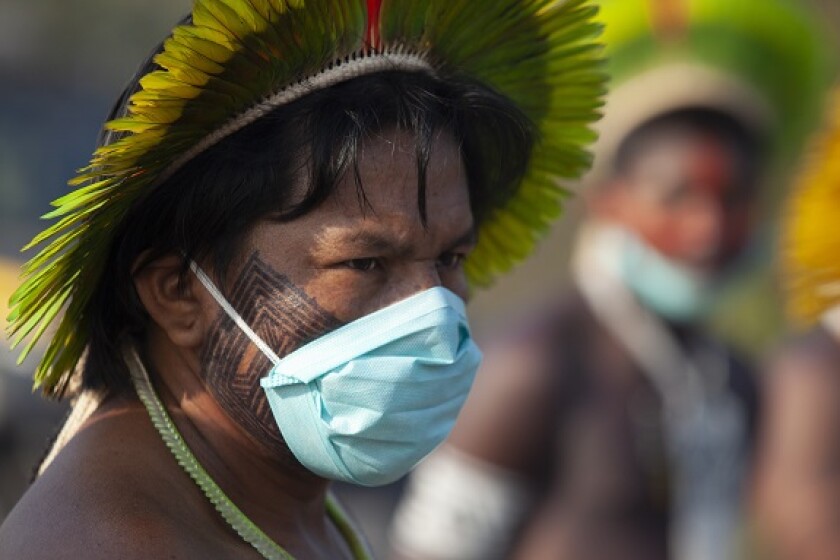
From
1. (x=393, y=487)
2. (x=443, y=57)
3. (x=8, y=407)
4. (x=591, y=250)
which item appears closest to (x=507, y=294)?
(x=393, y=487)

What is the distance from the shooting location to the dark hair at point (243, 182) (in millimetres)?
2650

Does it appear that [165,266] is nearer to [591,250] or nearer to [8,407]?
[591,250]

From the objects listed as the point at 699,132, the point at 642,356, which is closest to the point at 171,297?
the point at 642,356

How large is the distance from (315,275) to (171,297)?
10.3 inches

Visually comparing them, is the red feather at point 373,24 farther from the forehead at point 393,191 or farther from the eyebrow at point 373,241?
the eyebrow at point 373,241

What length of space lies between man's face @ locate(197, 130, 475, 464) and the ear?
51 mm

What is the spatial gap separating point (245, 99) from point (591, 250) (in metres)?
3.06

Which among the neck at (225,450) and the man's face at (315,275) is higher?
the man's face at (315,275)

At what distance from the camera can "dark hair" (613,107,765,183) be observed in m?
5.57

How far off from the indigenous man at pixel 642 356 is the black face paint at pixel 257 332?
2.46 metres

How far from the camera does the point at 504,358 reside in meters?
5.20

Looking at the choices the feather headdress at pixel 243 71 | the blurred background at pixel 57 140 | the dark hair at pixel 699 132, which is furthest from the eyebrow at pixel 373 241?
the dark hair at pixel 699 132

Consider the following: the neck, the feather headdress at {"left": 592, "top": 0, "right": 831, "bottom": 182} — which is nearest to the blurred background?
the feather headdress at {"left": 592, "top": 0, "right": 831, "bottom": 182}

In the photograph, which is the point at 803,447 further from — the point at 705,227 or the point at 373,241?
the point at 373,241
